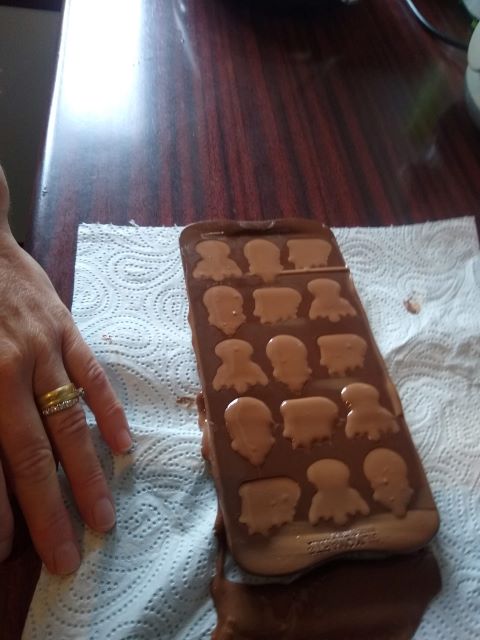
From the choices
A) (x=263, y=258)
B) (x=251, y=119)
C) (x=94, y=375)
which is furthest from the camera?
(x=251, y=119)

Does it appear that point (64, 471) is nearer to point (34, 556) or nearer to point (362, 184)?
point (34, 556)

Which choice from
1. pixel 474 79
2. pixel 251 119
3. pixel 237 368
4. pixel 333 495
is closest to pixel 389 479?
pixel 333 495

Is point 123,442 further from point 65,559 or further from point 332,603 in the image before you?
point 332,603

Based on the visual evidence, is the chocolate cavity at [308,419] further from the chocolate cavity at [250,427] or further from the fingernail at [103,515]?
the fingernail at [103,515]

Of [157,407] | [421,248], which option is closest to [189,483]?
[157,407]

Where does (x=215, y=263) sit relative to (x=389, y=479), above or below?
above

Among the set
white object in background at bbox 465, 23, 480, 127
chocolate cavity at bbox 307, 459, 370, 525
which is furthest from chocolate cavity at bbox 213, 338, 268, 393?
white object in background at bbox 465, 23, 480, 127

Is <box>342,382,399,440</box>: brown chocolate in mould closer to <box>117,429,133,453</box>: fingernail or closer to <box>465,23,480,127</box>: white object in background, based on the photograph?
<box>117,429,133,453</box>: fingernail

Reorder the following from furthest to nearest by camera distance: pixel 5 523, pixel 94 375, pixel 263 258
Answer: pixel 263 258 < pixel 94 375 < pixel 5 523
